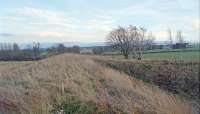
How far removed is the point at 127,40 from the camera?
69.7 metres

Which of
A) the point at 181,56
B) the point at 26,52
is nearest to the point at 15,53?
the point at 26,52

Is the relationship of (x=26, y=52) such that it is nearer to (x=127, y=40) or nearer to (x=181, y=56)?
(x=127, y=40)

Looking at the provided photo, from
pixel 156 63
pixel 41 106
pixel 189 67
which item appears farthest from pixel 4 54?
pixel 41 106

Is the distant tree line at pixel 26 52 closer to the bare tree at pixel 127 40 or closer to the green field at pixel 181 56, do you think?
the bare tree at pixel 127 40

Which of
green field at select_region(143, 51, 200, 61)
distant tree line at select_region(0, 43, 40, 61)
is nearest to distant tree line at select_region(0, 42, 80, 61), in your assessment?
distant tree line at select_region(0, 43, 40, 61)

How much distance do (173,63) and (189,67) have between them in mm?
2859

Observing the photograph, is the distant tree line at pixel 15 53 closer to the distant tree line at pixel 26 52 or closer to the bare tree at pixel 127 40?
the distant tree line at pixel 26 52

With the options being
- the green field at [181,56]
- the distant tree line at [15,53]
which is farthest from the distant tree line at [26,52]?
the green field at [181,56]

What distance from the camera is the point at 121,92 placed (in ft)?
53.3

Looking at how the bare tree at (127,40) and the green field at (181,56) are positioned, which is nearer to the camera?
the green field at (181,56)

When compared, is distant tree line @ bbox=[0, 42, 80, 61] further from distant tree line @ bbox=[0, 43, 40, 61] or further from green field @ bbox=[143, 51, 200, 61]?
green field @ bbox=[143, 51, 200, 61]

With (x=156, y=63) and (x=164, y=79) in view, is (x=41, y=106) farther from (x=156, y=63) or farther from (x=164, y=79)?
(x=156, y=63)

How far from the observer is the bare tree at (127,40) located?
67.7 m

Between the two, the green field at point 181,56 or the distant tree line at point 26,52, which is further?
the distant tree line at point 26,52
